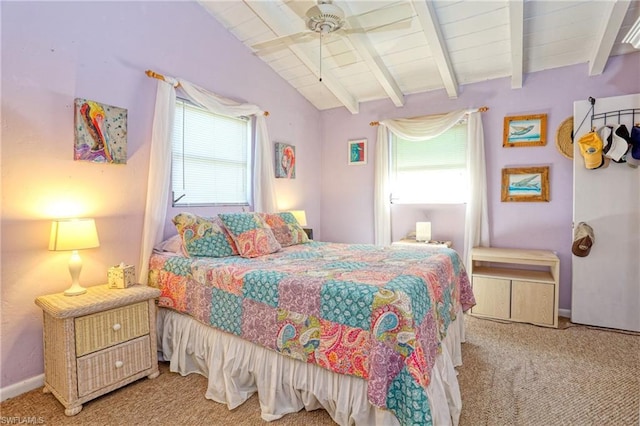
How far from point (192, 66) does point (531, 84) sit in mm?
3372

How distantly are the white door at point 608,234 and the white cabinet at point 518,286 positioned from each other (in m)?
0.26

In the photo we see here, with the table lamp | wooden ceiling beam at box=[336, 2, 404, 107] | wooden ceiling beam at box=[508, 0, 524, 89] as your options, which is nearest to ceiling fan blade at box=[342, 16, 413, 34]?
wooden ceiling beam at box=[336, 2, 404, 107]

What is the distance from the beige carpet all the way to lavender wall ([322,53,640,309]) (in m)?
1.25

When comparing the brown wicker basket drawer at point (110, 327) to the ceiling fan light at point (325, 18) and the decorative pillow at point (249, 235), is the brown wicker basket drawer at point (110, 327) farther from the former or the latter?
the ceiling fan light at point (325, 18)

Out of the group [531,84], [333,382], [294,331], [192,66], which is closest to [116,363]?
[294,331]

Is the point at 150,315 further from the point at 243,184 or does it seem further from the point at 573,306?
the point at 573,306

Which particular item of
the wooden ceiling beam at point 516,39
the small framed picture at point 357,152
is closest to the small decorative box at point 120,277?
the small framed picture at point 357,152

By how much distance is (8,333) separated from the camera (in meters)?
1.99

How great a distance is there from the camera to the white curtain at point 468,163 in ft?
12.1

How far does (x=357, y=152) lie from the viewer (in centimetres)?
451

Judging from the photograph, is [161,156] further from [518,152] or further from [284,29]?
[518,152]

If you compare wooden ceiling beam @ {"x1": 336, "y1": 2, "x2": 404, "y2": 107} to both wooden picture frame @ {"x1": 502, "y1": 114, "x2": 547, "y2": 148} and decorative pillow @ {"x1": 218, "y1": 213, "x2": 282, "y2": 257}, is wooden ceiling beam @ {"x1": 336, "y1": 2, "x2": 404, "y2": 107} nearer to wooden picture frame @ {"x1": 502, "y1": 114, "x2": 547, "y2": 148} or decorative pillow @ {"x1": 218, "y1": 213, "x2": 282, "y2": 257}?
wooden picture frame @ {"x1": 502, "y1": 114, "x2": 547, "y2": 148}

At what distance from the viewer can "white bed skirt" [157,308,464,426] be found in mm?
1602

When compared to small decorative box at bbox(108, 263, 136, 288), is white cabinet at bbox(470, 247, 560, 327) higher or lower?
lower
